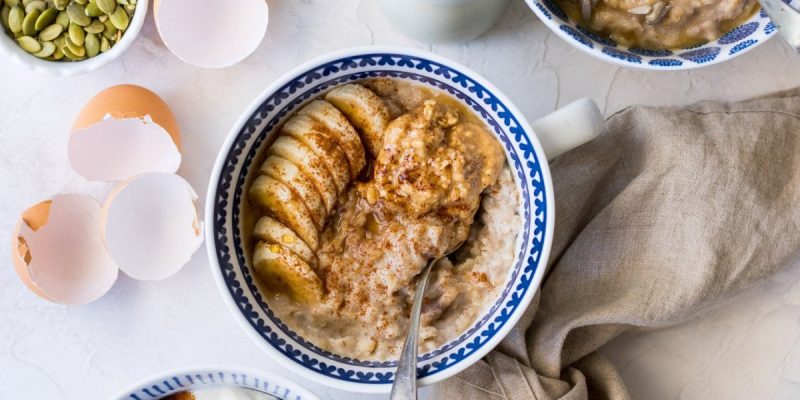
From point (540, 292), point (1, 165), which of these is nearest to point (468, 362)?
point (540, 292)

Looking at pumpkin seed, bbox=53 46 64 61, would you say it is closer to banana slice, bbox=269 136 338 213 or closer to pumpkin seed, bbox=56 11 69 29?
pumpkin seed, bbox=56 11 69 29

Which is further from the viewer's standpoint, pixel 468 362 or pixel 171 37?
pixel 171 37

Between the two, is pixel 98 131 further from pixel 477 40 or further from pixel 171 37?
pixel 477 40

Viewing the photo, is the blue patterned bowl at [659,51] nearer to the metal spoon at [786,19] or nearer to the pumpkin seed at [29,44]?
the metal spoon at [786,19]

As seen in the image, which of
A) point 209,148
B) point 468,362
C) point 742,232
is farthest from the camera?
point 209,148

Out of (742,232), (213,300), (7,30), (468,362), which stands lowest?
(213,300)

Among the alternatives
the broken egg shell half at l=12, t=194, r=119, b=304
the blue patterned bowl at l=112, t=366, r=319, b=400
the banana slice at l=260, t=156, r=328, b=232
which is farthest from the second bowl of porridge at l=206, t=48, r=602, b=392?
the broken egg shell half at l=12, t=194, r=119, b=304

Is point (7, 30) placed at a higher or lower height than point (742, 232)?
higher

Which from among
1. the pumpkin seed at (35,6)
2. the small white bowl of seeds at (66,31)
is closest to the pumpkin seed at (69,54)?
the small white bowl of seeds at (66,31)
